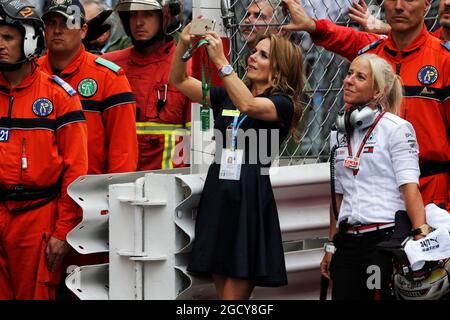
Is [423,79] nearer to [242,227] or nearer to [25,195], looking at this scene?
[242,227]

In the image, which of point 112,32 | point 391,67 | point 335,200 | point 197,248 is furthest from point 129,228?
point 112,32

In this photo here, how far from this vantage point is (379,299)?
6066 millimetres

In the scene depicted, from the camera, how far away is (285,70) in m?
6.44

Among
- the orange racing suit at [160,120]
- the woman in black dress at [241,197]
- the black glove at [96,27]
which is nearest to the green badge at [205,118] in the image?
the woman in black dress at [241,197]

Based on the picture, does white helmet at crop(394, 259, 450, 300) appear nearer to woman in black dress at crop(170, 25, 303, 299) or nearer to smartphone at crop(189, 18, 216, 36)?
woman in black dress at crop(170, 25, 303, 299)

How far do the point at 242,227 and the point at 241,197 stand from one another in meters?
0.14

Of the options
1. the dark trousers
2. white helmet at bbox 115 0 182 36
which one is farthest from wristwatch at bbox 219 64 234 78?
white helmet at bbox 115 0 182 36

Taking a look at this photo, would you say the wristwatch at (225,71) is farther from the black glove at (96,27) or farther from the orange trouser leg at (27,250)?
the black glove at (96,27)

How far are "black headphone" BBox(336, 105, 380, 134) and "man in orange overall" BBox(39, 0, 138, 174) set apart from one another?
1.43 meters

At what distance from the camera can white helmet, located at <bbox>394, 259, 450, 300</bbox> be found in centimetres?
582

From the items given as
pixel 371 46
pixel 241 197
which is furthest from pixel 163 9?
pixel 241 197

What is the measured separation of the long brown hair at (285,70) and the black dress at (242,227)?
14cm

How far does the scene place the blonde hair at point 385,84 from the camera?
6.23 meters
